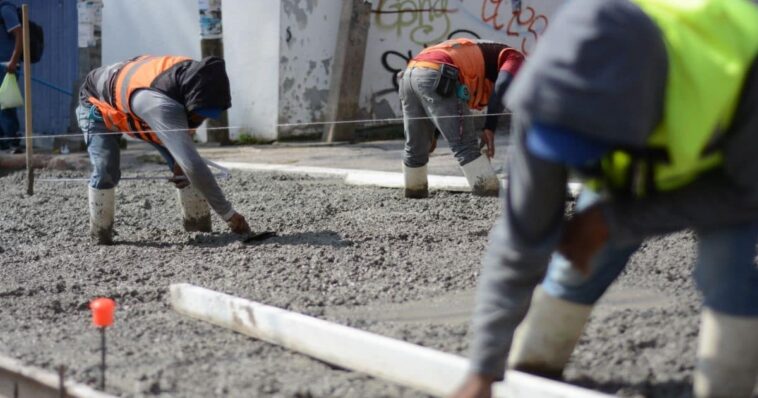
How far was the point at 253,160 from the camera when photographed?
38.9 feet

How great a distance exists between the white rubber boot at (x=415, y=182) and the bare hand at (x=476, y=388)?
5154 millimetres

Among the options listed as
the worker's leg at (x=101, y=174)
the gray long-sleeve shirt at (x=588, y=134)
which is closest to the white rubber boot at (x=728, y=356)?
the gray long-sleeve shirt at (x=588, y=134)

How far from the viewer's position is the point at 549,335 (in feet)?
11.9

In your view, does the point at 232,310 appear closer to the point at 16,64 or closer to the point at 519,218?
the point at 519,218

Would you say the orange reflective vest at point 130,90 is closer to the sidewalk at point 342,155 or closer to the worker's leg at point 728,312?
the sidewalk at point 342,155

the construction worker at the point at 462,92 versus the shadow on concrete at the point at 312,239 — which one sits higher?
the construction worker at the point at 462,92

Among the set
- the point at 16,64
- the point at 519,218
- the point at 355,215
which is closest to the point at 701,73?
the point at 519,218

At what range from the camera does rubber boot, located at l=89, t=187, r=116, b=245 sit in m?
7.06

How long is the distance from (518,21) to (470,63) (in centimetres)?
701

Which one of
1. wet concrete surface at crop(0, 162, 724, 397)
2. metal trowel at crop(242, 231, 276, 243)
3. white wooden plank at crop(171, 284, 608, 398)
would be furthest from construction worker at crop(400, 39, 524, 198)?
white wooden plank at crop(171, 284, 608, 398)

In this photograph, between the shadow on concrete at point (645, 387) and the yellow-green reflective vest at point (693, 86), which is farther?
the shadow on concrete at point (645, 387)

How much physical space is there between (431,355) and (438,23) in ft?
35.3

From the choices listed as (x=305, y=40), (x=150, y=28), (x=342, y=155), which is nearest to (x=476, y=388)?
(x=342, y=155)

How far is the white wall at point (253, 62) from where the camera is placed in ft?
43.9
